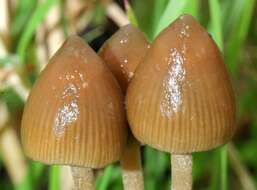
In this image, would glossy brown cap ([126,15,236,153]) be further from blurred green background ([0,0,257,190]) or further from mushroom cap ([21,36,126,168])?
blurred green background ([0,0,257,190])

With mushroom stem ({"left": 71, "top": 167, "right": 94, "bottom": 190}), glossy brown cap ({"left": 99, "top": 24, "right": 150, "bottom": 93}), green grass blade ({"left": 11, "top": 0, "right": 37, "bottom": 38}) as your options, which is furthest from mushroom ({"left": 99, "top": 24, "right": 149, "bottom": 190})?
green grass blade ({"left": 11, "top": 0, "right": 37, "bottom": 38})

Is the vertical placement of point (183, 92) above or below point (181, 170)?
above

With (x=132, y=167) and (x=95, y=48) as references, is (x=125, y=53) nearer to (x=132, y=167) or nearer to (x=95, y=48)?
(x=132, y=167)

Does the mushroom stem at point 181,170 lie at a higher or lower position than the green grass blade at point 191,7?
lower

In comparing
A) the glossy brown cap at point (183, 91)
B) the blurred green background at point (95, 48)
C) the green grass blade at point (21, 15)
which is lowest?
the blurred green background at point (95, 48)

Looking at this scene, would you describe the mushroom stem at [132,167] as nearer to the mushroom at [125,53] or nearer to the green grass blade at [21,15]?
the mushroom at [125,53]

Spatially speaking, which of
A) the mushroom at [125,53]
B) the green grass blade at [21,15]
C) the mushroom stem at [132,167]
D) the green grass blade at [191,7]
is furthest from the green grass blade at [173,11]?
the green grass blade at [21,15]

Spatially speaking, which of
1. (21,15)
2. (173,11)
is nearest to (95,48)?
(21,15)

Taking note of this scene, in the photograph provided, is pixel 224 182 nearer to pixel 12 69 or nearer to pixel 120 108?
pixel 120 108
